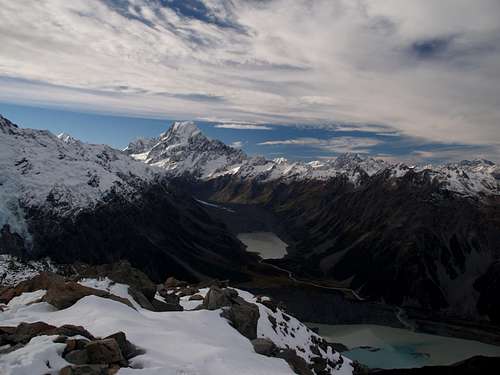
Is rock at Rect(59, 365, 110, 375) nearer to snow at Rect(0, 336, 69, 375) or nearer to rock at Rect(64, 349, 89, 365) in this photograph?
snow at Rect(0, 336, 69, 375)

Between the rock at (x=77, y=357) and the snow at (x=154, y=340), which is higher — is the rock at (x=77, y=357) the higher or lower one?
the higher one

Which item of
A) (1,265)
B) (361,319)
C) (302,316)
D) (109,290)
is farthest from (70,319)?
(361,319)

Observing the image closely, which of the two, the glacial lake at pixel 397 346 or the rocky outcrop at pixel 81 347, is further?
the glacial lake at pixel 397 346

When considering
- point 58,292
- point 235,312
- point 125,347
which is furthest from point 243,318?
point 125,347

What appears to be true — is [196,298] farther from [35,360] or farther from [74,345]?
[35,360]

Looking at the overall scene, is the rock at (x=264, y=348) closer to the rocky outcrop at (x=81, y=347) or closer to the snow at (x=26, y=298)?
the rocky outcrop at (x=81, y=347)

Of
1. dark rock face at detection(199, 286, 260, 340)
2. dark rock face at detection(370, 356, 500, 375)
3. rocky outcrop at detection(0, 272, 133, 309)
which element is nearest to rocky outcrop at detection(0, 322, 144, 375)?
rocky outcrop at detection(0, 272, 133, 309)

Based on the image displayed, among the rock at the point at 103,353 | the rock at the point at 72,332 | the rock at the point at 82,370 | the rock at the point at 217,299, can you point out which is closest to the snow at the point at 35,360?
the rock at the point at 82,370
